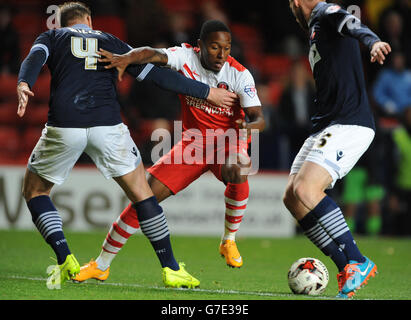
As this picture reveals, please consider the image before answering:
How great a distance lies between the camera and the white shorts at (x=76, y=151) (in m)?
5.64

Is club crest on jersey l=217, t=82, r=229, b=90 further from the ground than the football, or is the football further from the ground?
club crest on jersey l=217, t=82, r=229, b=90

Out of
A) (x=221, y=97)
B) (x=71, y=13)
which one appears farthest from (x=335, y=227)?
(x=71, y=13)

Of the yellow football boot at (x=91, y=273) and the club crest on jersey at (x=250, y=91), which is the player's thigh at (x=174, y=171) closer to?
the club crest on jersey at (x=250, y=91)

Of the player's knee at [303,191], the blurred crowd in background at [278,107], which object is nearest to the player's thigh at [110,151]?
the player's knee at [303,191]

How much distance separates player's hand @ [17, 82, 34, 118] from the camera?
531 centimetres

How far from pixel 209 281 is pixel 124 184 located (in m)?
1.37

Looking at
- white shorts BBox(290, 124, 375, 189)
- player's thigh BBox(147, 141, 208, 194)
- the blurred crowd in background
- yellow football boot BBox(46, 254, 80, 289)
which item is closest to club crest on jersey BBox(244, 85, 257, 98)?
player's thigh BBox(147, 141, 208, 194)

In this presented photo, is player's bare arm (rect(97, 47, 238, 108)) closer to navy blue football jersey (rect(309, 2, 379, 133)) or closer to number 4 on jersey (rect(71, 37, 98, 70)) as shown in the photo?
number 4 on jersey (rect(71, 37, 98, 70))

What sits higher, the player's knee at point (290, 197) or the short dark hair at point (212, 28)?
the short dark hair at point (212, 28)

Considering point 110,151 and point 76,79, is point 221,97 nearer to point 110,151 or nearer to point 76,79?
point 110,151

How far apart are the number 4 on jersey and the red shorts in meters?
1.23

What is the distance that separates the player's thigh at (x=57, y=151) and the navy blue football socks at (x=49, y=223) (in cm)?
21

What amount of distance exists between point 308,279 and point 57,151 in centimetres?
211

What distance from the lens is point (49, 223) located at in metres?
5.77
